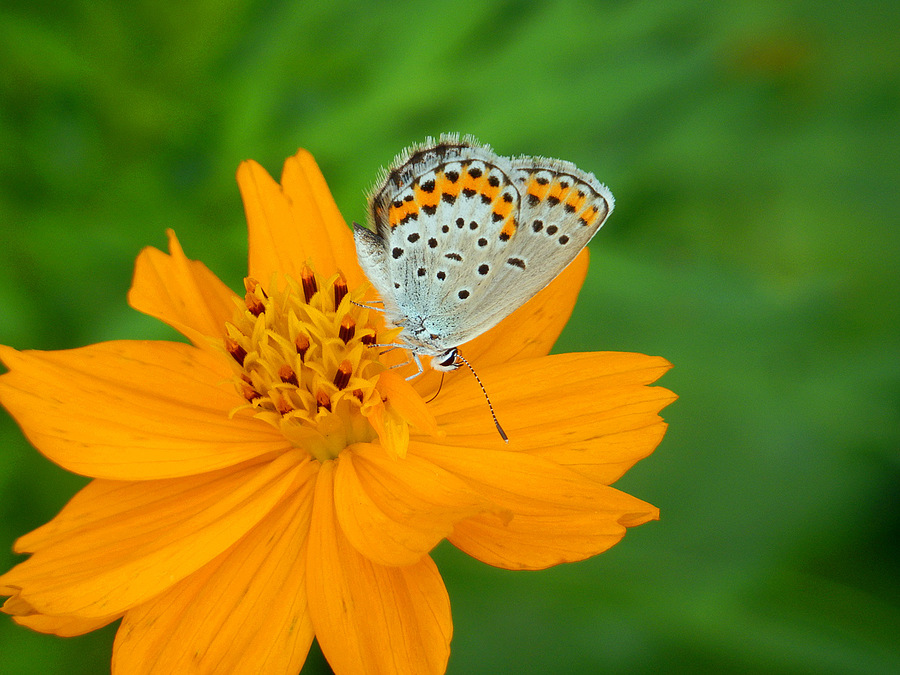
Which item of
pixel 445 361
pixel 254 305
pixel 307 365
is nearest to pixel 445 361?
pixel 445 361

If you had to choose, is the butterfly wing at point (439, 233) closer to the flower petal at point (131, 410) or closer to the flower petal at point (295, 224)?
the flower petal at point (295, 224)

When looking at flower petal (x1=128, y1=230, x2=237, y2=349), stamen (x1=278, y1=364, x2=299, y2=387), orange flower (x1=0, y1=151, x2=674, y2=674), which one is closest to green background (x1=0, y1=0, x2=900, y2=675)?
flower petal (x1=128, y1=230, x2=237, y2=349)

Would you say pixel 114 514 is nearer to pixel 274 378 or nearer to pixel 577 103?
pixel 274 378

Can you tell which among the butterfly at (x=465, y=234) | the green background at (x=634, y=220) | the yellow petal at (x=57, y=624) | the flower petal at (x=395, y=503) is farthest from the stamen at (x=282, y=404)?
the green background at (x=634, y=220)

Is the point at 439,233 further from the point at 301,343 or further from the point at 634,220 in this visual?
the point at 634,220

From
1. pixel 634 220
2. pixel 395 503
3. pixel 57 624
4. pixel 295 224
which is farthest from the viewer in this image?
pixel 634 220

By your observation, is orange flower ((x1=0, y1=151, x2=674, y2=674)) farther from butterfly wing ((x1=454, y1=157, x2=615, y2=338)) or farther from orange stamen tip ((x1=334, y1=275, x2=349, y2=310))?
butterfly wing ((x1=454, y1=157, x2=615, y2=338))
